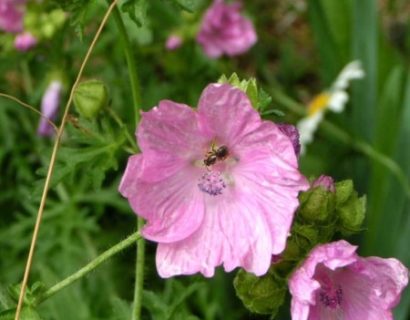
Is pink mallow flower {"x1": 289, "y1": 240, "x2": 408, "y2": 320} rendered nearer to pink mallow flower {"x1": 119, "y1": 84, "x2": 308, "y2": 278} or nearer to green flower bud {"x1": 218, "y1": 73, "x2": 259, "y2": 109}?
pink mallow flower {"x1": 119, "y1": 84, "x2": 308, "y2": 278}

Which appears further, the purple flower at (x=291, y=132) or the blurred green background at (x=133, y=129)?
the blurred green background at (x=133, y=129)

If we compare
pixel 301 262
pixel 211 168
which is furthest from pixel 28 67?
pixel 301 262

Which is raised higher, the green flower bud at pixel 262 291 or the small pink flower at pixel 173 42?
the green flower bud at pixel 262 291

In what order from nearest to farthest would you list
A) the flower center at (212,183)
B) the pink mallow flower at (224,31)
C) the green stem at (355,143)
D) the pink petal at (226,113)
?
the pink petal at (226,113), the flower center at (212,183), the green stem at (355,143), the pink mallow flower at (224,31)

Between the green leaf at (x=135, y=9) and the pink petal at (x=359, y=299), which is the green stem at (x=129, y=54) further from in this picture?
the pink petal at (x=359, y=299)

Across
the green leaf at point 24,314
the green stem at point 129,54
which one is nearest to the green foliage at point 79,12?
the green stem at point 129,54
